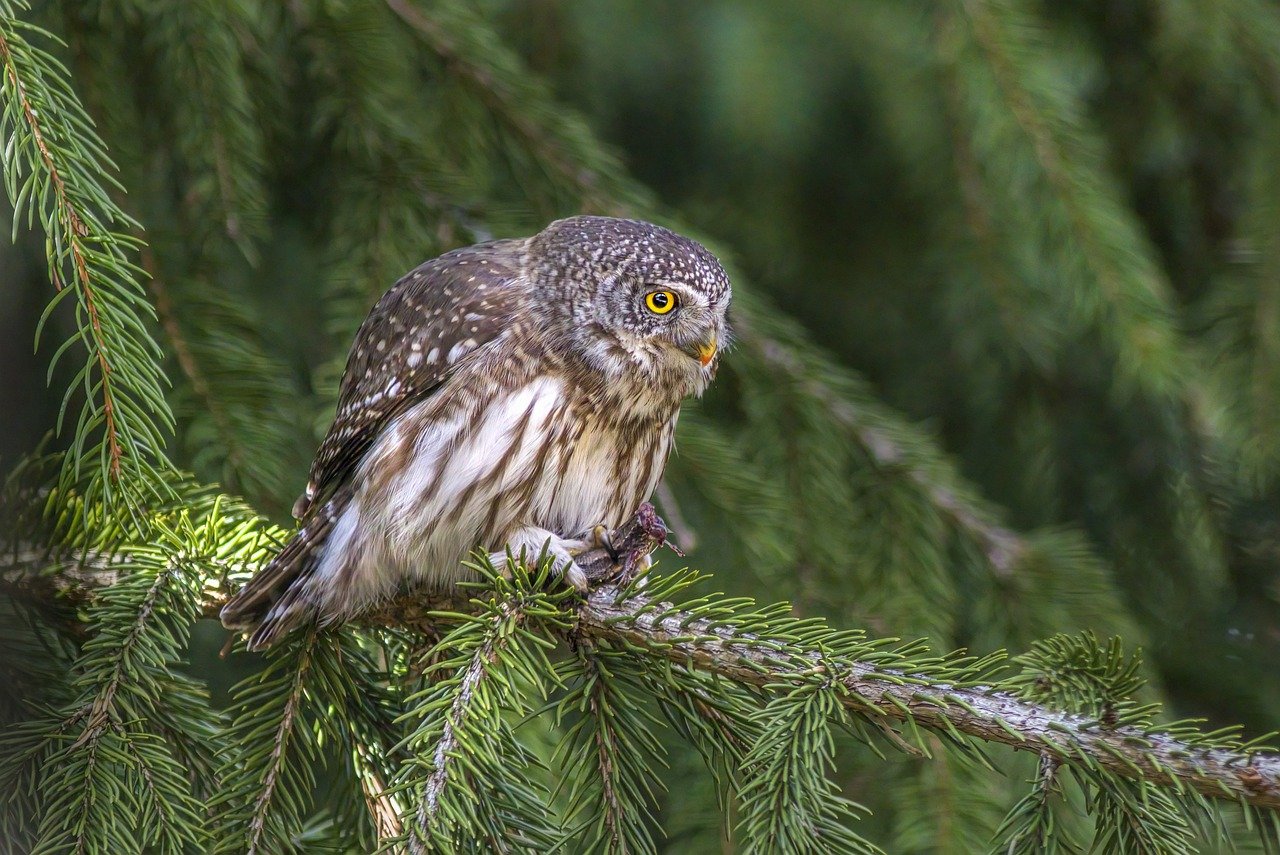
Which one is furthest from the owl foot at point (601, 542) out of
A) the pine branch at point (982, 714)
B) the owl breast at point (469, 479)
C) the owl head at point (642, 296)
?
the owl head at point (642, 296)

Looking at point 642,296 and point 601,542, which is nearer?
point 601,542

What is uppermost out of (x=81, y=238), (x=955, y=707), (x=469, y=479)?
(x=81, y=238)

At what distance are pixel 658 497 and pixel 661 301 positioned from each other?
0.52 m

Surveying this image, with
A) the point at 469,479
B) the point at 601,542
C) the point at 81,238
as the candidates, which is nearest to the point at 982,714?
the point at 601,542

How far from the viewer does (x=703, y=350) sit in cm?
261

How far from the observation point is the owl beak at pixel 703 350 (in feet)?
8.55

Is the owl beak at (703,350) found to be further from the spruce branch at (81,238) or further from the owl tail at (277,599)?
the spruce branch at (81,238)

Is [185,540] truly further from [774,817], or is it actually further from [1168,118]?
[1168,118]

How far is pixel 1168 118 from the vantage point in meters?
3.77

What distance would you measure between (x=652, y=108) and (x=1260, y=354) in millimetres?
2314

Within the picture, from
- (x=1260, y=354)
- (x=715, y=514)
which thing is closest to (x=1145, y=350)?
(x=1260, y=354)

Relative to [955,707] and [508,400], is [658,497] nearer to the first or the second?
[508,400]

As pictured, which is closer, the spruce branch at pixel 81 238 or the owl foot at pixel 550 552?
the spruce branch at pixel 81 238

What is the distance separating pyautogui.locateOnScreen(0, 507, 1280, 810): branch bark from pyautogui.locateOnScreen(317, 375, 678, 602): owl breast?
20.6 inches
